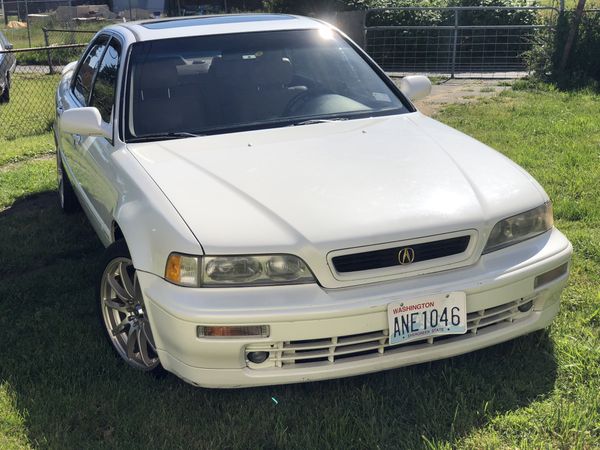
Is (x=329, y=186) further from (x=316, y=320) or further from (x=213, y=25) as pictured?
(x=213, y=25)

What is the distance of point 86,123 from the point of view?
12.2 ft

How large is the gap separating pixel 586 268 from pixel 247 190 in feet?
7.51

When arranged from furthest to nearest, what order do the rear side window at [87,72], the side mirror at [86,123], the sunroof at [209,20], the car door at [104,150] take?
1. the rear side window at [87,72]
2. the sunroof at [209,20]
3. the side mirror at [86,123]
4. the car door at [104,150]

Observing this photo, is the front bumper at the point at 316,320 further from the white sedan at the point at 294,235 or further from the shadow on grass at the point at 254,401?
the shadow on grass at the point at 254,401

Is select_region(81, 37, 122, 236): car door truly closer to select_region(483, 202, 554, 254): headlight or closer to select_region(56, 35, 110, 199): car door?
select_region(56, 35, 110, 199): car door

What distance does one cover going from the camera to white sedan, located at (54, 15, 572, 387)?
8.66 ft

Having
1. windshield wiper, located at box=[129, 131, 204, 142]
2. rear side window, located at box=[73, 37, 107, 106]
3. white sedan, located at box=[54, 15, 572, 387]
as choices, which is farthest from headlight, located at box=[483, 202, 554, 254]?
rear side window, located at box=[73, 37, 107, 106]

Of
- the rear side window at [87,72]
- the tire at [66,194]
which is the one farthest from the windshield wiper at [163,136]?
the tire at [66,194]

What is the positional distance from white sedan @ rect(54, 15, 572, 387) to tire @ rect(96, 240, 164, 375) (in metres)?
0.01

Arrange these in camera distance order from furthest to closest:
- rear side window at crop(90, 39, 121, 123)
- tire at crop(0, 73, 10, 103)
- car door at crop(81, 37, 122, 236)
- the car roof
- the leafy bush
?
tire at crop(0, 73, 10, 103)
the leafy bush
the car roof
rear side window at crop(90, 39, 121, 123)
car door at crop(81, 37, 122, 236)

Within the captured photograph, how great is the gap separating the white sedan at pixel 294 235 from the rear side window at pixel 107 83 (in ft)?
0.39

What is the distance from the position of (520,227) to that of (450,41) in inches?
493

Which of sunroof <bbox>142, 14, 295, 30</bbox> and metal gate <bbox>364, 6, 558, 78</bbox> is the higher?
sunroof <bbox>142, 14, 295, 30</bbox>

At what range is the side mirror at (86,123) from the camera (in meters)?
3.69
